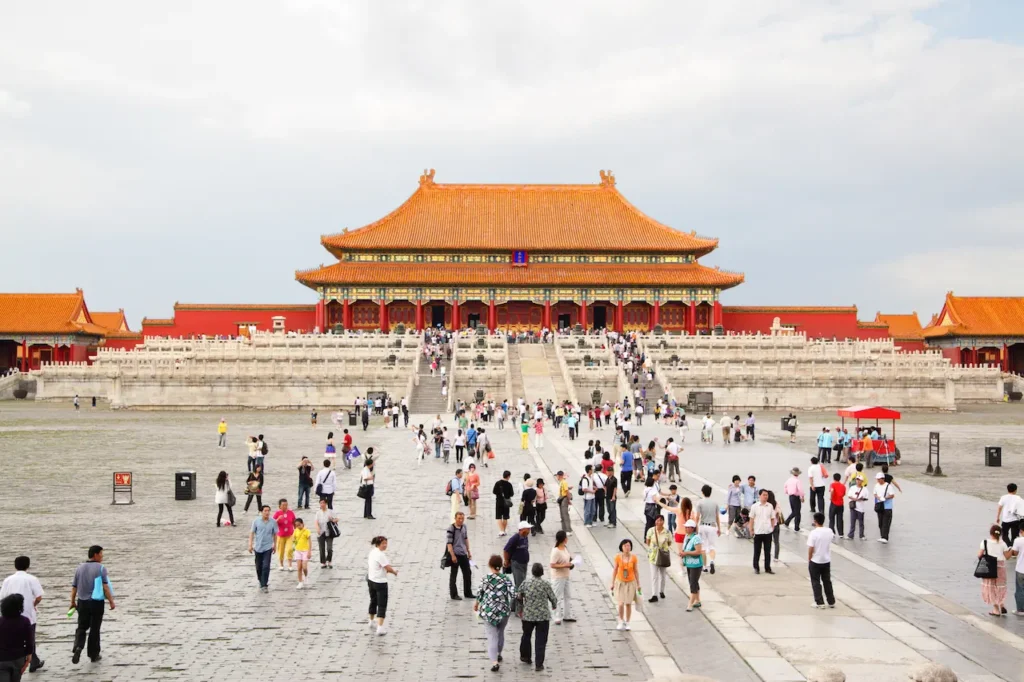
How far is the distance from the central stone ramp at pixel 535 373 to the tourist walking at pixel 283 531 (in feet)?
103

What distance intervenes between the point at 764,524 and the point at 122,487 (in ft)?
43.3

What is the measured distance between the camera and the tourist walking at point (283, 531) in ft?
49.1

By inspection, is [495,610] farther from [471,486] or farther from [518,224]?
[518,224]

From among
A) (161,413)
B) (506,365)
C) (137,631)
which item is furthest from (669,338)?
(137,631)

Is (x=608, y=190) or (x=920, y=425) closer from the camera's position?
(x=920, y=425)

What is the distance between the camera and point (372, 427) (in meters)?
41.5

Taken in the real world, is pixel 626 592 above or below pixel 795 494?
below

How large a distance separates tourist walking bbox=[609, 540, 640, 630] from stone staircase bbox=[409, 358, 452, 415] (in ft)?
106

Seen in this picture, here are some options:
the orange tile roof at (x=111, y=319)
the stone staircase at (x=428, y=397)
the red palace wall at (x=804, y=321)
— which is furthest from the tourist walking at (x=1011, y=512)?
the orange tile roof at (x=111, y=319)

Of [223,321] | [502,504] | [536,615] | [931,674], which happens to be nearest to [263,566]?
[536,615]

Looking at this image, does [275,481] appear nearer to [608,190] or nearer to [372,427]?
[372,427]

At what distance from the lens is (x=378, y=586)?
11766mm

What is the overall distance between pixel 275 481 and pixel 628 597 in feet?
47.5

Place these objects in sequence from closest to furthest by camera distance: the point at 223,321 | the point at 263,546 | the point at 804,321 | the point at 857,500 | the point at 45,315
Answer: the point at 263,546, the point at 857,500, the point at 45,315, the point at 223,321, the point at 804,321
